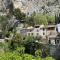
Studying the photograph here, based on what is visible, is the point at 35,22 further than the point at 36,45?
Yes

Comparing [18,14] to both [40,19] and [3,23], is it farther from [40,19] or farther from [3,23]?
[40,19]

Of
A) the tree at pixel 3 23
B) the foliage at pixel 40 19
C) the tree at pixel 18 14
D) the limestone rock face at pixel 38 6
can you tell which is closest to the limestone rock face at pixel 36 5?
the limestone rock face at pixel 38 6

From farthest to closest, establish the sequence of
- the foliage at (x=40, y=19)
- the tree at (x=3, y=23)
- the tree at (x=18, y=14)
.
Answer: the tree at (x=18, y=14) < the tree at (x=3, y=23) < the foliage at (x=40, y=19)

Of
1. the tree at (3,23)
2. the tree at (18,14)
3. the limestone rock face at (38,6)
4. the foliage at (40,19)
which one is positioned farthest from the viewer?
the limestone rock face at (38,6)

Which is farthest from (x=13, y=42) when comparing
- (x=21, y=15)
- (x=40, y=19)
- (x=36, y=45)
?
(x=21, y=15)

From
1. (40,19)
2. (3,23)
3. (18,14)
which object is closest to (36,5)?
(18,14)

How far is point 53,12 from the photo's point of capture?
3469 centimetres

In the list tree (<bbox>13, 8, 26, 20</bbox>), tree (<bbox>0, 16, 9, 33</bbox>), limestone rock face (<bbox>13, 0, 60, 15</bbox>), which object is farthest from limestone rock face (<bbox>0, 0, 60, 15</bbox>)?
tree (<bbox>0, 16, 9, 33</bbox>)

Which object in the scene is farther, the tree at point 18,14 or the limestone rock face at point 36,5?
the limestone rock face at point 36,5

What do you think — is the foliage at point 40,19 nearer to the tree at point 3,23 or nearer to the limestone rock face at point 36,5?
the tree at point 3,23

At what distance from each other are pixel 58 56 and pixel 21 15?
1595 cm

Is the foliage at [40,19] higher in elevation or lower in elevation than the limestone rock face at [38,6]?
lower

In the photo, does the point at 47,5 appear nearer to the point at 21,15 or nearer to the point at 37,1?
the point at 37,1

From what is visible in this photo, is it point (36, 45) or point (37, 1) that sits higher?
point (37, 1)
